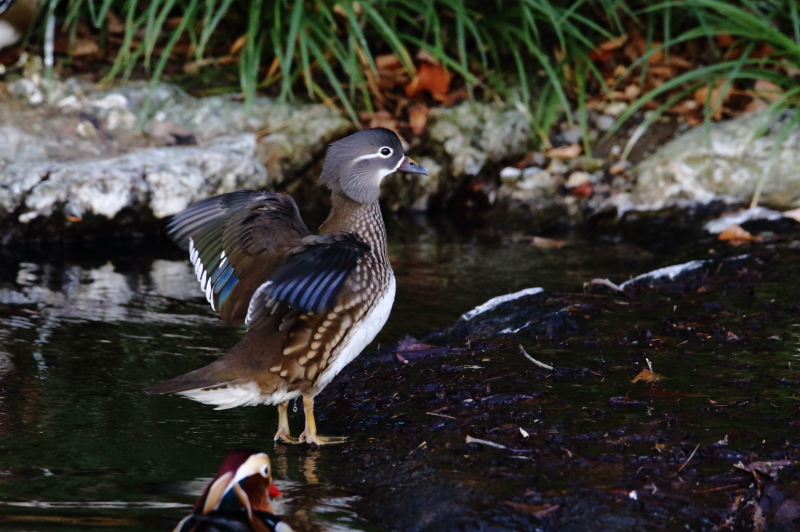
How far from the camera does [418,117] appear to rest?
6691mm

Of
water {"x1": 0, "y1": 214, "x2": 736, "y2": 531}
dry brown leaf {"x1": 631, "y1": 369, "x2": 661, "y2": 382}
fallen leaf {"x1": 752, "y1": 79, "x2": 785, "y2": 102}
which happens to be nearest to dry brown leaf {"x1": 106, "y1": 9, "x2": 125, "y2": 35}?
water {"x1": 0, "y1": 214, "x2": 736, "y2": 531}

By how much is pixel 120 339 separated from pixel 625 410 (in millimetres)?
2254

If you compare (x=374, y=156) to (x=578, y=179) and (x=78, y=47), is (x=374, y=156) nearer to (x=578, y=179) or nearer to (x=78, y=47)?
(x=578, y=179)

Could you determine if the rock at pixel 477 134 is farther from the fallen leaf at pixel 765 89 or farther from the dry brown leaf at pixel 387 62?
the fallen leaf at pixel 765 89

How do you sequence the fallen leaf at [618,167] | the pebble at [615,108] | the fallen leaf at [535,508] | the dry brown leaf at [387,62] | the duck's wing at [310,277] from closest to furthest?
the fallen leaf at [535,508]
the duck's wing at [310,277]
the fallen leaf at [618,167]
the pebble at [615,108]
the dry brown leaf at [387,62]

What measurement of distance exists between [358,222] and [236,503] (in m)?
1.63

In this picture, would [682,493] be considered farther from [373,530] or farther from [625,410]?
[373,530]

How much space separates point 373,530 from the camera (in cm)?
265

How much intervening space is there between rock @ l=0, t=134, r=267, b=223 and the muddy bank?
227 centimetres

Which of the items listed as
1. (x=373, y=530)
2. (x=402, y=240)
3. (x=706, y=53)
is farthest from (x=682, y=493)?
(x=706, y=53)

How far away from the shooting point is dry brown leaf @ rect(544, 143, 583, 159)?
655cm

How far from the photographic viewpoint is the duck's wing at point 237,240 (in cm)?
357

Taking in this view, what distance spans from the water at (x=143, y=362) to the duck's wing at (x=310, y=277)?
0.46m

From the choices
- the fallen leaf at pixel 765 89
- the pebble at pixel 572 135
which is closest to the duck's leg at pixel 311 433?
the pebble at pixel 572 135
